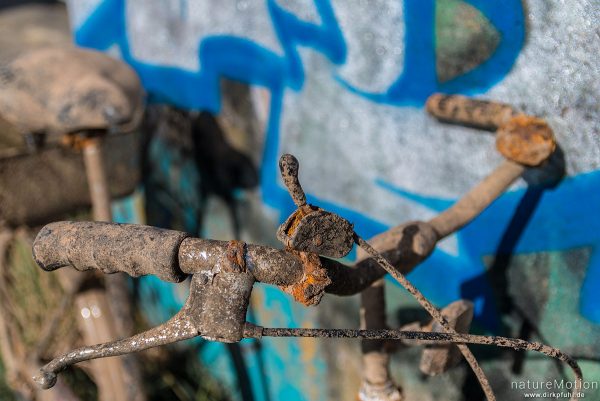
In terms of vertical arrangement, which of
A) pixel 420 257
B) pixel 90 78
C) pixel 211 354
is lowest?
pixel 211 354

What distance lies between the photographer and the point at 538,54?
1.55 m

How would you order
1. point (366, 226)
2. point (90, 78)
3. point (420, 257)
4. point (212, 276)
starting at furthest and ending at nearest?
point (366, 226), point (90, 78), point (420, 257), point (212, 276)

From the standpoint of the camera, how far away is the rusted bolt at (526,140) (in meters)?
1.47

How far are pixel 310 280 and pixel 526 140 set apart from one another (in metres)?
0.73

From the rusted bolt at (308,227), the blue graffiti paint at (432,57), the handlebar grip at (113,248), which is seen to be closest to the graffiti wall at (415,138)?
the blue graffiti paint at (432,57)

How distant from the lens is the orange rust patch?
1028 mm

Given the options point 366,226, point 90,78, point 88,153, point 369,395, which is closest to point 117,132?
point 88,153

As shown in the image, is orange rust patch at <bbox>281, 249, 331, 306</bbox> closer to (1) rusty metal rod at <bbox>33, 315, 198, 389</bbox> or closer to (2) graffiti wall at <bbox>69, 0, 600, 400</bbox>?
(1) rusty metal rod at <bbox>33, 315, 198, 389</bbox>

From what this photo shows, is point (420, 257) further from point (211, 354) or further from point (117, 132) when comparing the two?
point (211, 354)

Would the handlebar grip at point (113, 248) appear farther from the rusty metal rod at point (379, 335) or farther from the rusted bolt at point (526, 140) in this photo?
the rusted bolt at point (526, 140)

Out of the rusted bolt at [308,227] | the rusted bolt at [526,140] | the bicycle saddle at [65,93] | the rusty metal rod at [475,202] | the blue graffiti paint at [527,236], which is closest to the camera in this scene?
the rusted bolt at [308,227]

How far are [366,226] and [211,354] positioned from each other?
4.16ft

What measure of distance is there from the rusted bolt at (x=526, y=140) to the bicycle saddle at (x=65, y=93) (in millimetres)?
1127

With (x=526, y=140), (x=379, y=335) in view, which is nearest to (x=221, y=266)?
(x=379, y=335)
